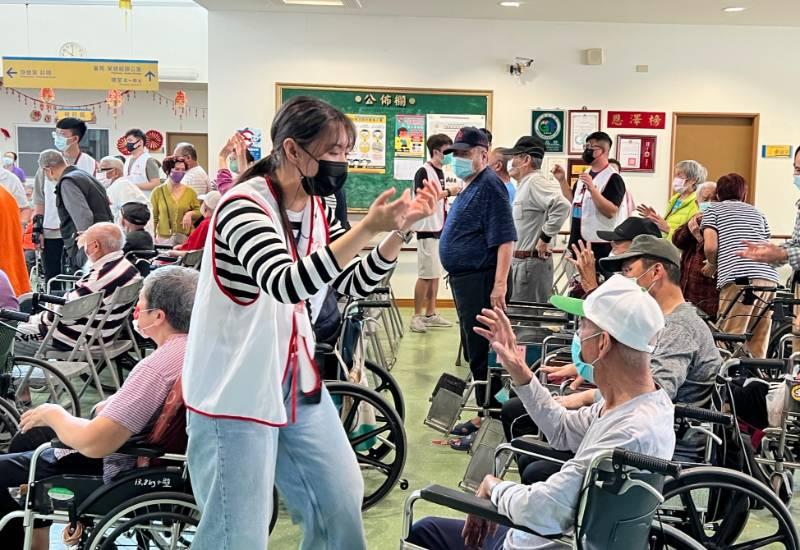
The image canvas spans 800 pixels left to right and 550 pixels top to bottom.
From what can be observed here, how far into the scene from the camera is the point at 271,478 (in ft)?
5.48

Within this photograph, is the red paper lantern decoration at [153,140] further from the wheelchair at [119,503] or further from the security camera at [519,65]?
the wheelchair at [119,503]

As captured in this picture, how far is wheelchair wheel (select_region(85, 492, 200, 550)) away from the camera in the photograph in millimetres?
2037

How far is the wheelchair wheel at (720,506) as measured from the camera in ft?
7.16

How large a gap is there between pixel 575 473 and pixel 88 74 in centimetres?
1009

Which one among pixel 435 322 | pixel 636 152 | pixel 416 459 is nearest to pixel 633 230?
pixel 416 459

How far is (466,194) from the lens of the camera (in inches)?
151

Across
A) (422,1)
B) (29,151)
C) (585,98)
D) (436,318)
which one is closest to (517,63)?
(585,98)

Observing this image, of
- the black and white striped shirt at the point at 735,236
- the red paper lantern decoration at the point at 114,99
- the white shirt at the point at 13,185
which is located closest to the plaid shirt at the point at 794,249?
the black and white striped shirt at the point at 735,236

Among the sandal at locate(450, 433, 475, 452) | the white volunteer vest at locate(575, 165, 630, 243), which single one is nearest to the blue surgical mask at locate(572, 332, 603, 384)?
the sandal at locate(450, 433, 475, 452)

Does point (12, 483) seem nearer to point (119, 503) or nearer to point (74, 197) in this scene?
point (119, 503)

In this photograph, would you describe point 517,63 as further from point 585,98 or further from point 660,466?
point 660,466

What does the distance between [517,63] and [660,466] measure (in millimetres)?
6983

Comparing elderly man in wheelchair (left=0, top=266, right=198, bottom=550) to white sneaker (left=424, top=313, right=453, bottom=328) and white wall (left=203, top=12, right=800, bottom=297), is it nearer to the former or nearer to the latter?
white sneaker (left=424, top=313, right=453, bottom=328)

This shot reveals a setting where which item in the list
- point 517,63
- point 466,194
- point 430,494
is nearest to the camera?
point 430,494
